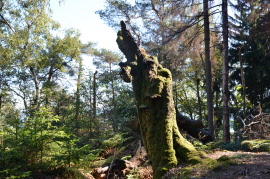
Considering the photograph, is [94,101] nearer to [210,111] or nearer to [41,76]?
[210,111]

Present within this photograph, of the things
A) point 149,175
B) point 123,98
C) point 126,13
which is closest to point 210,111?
point 123,98

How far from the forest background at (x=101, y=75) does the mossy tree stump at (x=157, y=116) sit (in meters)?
2.19

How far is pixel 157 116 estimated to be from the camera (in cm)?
648

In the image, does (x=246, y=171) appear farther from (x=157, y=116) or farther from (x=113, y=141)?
(x=113, y=141)

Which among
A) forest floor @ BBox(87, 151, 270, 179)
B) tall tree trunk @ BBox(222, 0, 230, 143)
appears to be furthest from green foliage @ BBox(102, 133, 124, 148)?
tall tree trunk @ BBox(222, 0, 230, 143)

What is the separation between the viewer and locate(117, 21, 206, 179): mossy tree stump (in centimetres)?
583

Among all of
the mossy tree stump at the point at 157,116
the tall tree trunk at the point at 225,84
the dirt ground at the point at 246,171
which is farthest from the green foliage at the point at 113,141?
the dirt ground at the point at 246,171

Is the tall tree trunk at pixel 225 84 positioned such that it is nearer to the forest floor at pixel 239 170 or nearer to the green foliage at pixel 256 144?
the green foliage at pixel 256 144

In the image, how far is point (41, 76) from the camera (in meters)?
22.1

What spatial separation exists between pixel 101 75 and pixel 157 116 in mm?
14473

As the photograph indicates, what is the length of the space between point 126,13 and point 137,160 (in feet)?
41.6

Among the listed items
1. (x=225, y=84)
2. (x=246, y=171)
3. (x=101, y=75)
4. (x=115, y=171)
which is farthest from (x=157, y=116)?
(x=101, y=75)

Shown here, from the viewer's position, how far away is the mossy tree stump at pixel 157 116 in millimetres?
5828

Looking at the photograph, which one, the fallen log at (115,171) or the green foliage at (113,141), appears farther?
the green foliage at (113,141)
